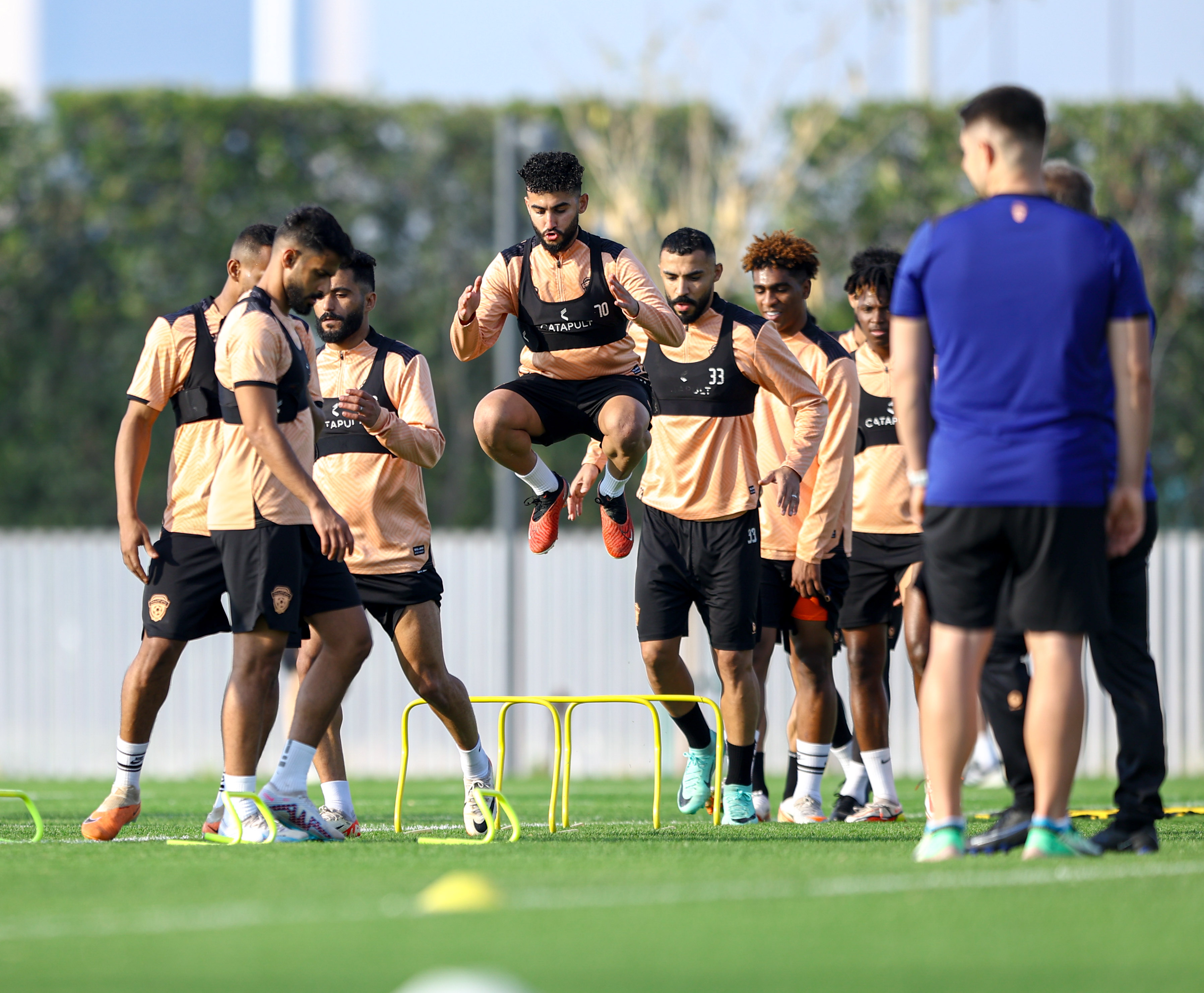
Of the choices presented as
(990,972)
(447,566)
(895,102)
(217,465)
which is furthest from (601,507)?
(895,102)

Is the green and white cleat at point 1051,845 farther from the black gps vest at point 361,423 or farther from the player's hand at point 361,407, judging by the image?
the black gps vest at point 361,423

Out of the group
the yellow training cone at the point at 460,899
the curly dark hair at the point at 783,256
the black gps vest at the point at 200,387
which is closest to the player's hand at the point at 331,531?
the black gps vest at the point at 200,387

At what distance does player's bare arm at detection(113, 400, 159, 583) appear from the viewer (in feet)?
24.2

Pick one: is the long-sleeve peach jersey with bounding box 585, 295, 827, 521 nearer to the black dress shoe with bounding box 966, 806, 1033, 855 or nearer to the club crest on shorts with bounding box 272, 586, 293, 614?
the club crest on shorts with bounding box 272, 586, 293, 614

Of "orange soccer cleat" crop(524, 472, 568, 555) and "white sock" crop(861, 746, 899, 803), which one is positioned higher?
"orange soccer cleat" crop(524, 472, 568, 555)

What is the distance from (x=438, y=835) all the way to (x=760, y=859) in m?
2.26

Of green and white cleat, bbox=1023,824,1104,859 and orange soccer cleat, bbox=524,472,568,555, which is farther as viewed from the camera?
orange soccer cleat, bbox=524,472,568,555

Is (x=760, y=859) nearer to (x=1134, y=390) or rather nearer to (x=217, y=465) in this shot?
(x=1134, y=390)

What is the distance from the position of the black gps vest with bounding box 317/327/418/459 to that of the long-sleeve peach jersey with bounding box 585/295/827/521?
4.69 feet

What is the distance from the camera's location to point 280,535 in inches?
252

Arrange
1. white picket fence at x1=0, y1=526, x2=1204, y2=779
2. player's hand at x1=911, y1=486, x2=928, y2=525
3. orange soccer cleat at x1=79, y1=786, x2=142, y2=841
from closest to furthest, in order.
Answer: player's hand at x1=911, y1=486, x2=928, y2=525, orange soccer cleat at x1=79, y1=786, x2=142, y2=841, white picket fence at x1=0, y1=526, x2=1204, y2=779

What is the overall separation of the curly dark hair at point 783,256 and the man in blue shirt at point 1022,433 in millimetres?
3719

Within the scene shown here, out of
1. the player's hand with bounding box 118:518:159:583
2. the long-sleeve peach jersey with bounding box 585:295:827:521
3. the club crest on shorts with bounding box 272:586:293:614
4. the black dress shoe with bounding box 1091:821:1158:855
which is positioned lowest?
the black dress shoe with bounding box 1091:821:1158:855

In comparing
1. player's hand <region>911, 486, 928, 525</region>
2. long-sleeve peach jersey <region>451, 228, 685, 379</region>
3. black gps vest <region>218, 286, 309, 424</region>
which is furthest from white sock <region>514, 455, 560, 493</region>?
player's hand <region>911, 486, 928, 525</region>
